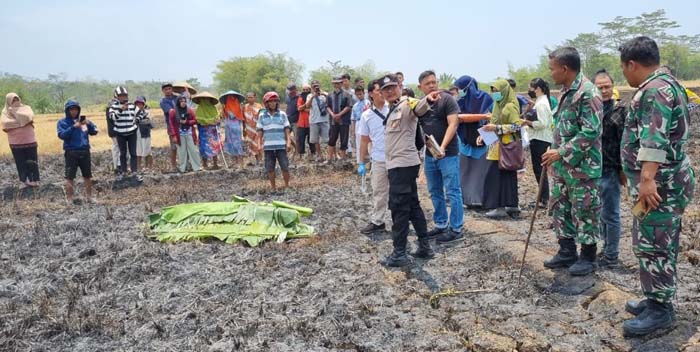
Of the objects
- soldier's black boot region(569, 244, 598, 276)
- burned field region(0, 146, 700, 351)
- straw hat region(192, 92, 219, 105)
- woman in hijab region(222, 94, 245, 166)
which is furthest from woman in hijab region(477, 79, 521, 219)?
woman in hijab region(222, 94, 245, 166)

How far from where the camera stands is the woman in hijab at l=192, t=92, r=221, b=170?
10.6 meters

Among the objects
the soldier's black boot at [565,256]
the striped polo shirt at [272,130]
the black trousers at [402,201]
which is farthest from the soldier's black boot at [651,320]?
the striped polo shirt at [272,130]

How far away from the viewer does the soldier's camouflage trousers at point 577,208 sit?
413cm

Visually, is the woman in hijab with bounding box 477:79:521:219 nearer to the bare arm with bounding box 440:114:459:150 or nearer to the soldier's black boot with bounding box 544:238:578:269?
the bare arm with bounding box 440:114:459:150

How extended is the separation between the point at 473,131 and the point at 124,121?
6.40 metres

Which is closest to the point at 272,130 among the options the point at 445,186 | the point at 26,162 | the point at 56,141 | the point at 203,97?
the point at 203,97

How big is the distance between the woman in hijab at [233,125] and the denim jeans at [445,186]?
642cm

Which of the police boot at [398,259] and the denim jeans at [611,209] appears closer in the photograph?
the denim jeans at [611,209]

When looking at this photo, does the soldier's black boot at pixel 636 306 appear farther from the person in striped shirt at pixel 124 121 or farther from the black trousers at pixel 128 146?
the black trousers at pixel 128 146

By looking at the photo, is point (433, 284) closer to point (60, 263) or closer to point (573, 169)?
point (573, 169)

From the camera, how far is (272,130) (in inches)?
326

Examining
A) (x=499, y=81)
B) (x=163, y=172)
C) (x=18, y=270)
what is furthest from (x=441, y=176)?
(x=163, y=172)

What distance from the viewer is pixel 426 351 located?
11.2 ft

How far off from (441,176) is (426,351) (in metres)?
2.50
